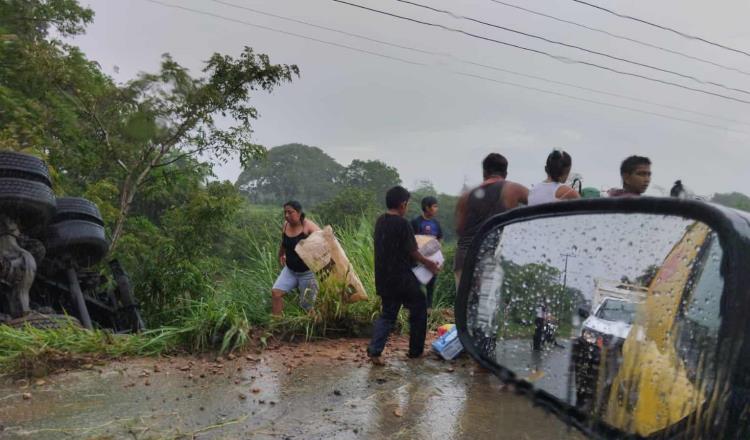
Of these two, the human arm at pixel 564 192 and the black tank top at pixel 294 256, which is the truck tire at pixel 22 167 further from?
the human arm at pixel 564 192

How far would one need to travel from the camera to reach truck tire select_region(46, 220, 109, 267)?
6441mm

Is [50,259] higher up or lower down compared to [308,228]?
lower down

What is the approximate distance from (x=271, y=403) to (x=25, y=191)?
11.7ft

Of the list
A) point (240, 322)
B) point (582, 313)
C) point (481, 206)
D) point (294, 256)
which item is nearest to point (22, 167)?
point (240, 322)

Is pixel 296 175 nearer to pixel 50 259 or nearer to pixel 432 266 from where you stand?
pixel 50 259

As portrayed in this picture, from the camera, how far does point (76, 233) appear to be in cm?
650

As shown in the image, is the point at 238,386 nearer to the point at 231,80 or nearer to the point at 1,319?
the point at 1,319

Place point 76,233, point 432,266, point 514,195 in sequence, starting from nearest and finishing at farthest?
point 514,195 < point 432,266 < point 76,233

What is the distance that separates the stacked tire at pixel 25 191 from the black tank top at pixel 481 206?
4.32m

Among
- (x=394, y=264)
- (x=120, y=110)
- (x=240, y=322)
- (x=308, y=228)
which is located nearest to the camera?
(x=394, y=264)

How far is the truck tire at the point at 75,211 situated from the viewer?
653 cm

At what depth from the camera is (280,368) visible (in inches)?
192

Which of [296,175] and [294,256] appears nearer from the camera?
[294,256]

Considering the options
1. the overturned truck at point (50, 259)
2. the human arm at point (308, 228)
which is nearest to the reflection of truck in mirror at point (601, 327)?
the human arm at point (308, 228)
